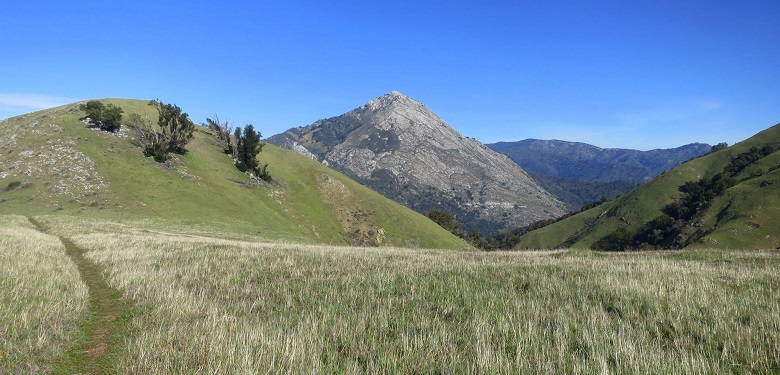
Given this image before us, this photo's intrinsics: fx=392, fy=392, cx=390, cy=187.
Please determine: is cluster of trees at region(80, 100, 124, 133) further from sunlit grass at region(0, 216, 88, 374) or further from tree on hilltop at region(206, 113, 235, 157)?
sunlit grass at region(0, 216, 88, 374)

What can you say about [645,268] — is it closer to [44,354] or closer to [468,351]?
[468,351]

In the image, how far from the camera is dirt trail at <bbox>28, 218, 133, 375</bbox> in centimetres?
779

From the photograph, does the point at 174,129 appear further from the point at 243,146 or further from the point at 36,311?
the point at 36,311

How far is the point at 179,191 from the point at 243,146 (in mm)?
32502

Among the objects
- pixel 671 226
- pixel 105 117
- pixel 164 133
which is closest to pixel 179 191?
pixel 164 133

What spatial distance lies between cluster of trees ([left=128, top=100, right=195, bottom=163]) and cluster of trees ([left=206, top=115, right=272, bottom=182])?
41.9 ft

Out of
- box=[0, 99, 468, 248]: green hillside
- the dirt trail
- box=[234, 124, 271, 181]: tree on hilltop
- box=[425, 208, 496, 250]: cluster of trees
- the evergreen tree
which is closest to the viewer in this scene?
the dirt trail

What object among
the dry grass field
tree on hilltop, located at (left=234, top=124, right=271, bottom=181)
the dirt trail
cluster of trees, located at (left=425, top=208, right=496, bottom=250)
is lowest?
cluster of trees, located at (left=425, top=208, right=496, bottom=250)

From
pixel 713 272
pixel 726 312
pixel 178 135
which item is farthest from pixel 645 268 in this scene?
pixel 178 135

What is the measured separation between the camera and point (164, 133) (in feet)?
292

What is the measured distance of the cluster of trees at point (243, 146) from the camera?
100m

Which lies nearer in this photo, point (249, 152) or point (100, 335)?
point (100, 335)

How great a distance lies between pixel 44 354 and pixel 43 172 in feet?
271

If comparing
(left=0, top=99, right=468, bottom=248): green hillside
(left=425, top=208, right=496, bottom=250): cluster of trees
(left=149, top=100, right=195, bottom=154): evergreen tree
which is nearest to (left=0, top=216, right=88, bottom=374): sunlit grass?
(left=0, top=99, right=468, bottom=248): green hillside
